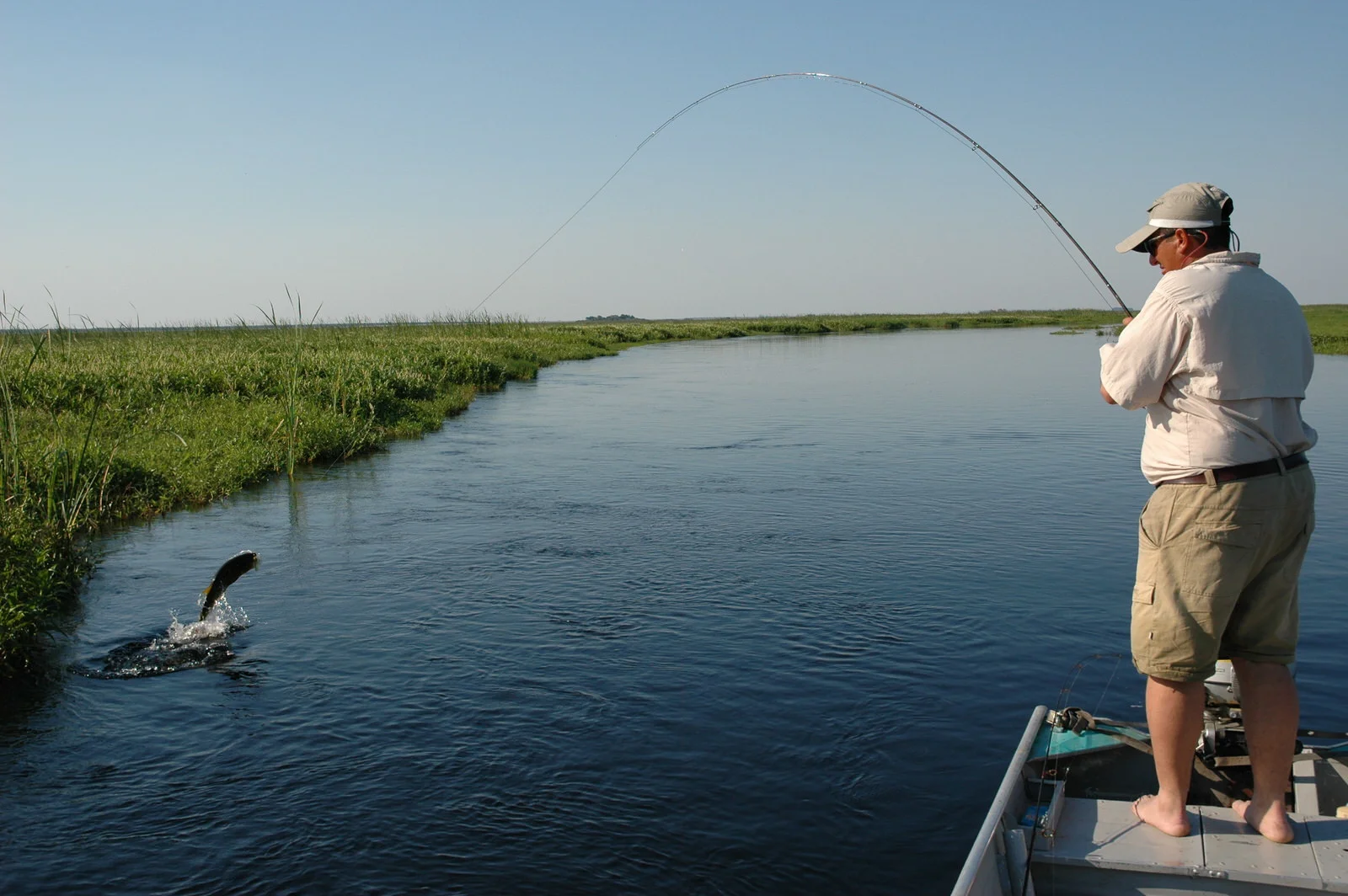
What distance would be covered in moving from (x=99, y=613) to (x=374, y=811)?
183 inches

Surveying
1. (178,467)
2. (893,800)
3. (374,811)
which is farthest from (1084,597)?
(178,467)

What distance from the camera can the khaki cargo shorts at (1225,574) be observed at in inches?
147

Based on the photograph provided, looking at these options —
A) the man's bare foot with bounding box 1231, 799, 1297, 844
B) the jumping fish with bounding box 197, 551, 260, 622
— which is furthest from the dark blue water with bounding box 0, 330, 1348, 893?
the man's bare foot with bounding box 1231, 799, 1297, 844

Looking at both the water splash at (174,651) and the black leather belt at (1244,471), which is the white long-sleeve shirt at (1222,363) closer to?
the black leather belt at (1244,471)

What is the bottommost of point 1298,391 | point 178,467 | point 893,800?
point 893,800

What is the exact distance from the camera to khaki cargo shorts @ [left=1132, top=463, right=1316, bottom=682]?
3732 mm

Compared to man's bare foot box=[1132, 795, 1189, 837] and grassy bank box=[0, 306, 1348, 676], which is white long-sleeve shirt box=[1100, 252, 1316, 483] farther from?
grassy bank box=[0, 306, 1348, 676]

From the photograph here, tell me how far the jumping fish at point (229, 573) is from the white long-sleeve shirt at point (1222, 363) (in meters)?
5.97

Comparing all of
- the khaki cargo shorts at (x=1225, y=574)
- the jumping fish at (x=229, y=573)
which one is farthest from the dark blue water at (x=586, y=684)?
the khaki cargo shorts at (x=1225, y=574)

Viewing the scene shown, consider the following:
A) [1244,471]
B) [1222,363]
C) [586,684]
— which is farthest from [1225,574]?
[586,684]

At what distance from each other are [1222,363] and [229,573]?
644 centimetres

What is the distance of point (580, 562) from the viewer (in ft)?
34.3

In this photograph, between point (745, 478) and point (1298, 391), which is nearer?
point (1298, 391)

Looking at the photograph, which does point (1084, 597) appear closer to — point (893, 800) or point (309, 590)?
point (893, 800)
